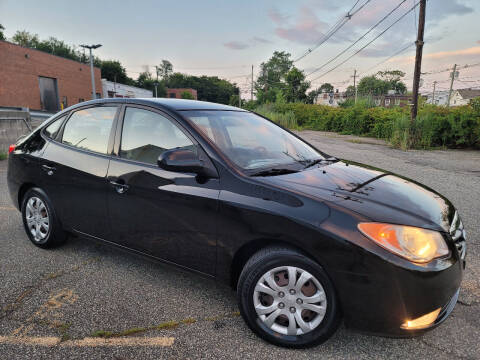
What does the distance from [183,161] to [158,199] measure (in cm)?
45

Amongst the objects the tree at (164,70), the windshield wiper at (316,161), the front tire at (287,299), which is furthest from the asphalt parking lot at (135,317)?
the tree at (164,70)

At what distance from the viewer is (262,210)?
2219 mm

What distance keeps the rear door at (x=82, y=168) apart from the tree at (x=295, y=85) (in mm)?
41095

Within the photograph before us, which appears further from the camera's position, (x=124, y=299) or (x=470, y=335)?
(x=124, y=299)

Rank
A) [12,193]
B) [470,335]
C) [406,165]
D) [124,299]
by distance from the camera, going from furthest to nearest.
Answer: [406,165]
[12,193]
[124,299]
[470,335]

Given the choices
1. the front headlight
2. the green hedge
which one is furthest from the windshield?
the green hedge

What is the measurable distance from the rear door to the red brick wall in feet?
120

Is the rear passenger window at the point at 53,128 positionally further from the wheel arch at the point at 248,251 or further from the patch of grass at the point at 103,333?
the wheel arch at the point at 248,251

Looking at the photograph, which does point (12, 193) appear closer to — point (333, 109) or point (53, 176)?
point (53, 176)

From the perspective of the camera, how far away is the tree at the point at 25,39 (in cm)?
7256

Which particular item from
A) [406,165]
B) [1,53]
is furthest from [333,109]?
[1,53]

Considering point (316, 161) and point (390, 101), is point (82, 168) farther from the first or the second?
point (390, 101)

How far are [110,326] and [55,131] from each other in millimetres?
2228

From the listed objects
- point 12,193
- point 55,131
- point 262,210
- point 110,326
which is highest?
point 55,131
